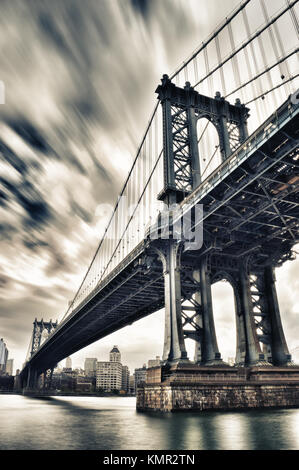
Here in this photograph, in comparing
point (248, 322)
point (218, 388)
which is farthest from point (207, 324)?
point (218, 388)

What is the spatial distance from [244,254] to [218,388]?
1227cm

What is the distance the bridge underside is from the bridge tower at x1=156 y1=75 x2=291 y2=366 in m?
0.09

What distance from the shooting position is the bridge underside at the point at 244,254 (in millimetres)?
20453

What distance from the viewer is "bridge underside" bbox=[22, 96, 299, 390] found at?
20.5m

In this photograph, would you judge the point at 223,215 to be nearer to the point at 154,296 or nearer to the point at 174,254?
the point at 174,254

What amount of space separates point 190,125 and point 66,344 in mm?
69854

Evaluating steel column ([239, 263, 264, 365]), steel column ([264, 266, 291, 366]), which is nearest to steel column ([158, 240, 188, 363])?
steel column ([239, 263, 264, 365])

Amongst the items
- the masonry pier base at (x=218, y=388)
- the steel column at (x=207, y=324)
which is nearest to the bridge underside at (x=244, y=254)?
the steel column at (x=207, y=324)

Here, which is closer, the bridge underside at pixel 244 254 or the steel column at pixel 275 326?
the bridge underside at pixel 244 254

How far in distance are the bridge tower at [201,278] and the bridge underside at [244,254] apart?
0.09 meters

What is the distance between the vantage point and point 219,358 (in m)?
26.2

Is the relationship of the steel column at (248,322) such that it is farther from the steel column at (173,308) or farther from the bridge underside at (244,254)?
the steel column at (173,308)

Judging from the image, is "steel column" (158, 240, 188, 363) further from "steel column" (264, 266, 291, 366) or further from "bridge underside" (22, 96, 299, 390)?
"steel column" (264, 266, 291, 366)
